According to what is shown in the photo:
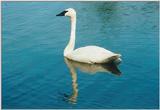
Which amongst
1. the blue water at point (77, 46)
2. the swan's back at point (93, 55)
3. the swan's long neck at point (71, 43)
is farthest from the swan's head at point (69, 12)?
the swan's back at point (93, 55)

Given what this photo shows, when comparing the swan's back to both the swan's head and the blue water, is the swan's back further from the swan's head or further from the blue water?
the swan's head

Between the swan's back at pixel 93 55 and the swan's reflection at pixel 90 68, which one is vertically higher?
the swan's back at pixel 93 55

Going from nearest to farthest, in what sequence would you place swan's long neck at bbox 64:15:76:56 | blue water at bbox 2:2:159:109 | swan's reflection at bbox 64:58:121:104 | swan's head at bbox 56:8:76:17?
blue water at bbox 2:2:159:109
swan's reflection at bbox 64:58:121:104
swan's long neck at bbox 64:15:76:56
swan's head at bbox 56:8:76:17

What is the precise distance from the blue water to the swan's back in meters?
0.20

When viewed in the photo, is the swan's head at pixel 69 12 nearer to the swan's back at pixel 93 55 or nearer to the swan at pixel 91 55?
the swan at pixel 91 55

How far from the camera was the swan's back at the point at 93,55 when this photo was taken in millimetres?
7426

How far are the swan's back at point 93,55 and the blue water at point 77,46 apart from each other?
20cm

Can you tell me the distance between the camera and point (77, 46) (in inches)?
332

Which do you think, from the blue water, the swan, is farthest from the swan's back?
the blue water

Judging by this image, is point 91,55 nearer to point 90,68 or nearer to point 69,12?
point 90,68

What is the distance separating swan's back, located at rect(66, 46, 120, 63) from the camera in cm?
743

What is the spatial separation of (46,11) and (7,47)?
2.02 metres

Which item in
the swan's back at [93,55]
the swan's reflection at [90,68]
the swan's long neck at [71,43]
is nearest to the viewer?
the swan's reflection at [90,68]

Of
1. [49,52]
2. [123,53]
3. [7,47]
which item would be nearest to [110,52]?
[123,53]
